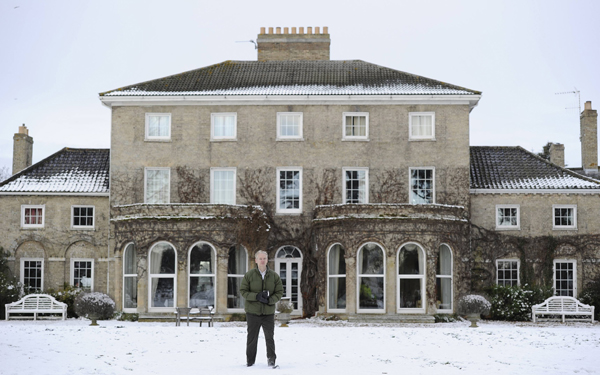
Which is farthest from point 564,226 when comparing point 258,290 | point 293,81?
point 258,290

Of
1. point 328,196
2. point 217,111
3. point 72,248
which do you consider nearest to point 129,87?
point 217,111

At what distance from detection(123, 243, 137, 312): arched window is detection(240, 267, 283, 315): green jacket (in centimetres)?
1712

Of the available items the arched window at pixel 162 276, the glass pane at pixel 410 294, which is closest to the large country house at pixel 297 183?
the arched window at pixel 162 276

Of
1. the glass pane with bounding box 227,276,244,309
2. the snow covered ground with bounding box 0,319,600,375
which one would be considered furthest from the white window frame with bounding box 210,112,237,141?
the snow covered ground with bounding box 0,319,600,375

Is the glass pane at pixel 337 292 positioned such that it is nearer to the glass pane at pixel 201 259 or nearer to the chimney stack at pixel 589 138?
the glass pane at pixel 201 259

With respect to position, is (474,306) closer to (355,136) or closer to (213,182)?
(355,136)

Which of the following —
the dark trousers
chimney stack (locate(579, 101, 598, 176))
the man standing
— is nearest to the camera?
the dark trousers

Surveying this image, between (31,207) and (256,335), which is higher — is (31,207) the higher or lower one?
the higher one

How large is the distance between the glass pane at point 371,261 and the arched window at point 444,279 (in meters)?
2.33

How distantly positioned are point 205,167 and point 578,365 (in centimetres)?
2121

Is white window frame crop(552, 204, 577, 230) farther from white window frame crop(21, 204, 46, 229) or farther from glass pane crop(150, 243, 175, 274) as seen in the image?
white window frame crop(21, 204, 46, 229)

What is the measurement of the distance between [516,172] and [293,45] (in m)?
12.2

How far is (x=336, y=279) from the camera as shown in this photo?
101 feet

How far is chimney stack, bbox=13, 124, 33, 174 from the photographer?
3947 centimetres
